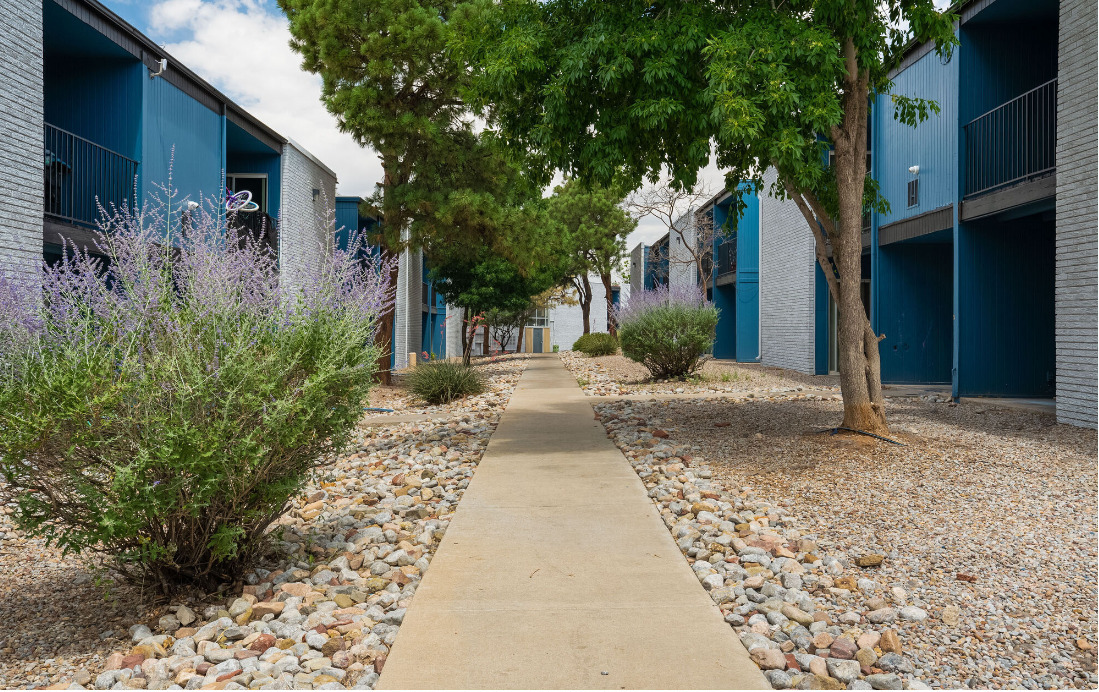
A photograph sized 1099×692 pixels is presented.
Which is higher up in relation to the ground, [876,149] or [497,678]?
[876,149]

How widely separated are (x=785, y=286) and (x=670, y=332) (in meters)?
6.40

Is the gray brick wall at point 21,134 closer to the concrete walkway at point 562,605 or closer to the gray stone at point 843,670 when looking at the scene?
the concrete walkway at point 562,605

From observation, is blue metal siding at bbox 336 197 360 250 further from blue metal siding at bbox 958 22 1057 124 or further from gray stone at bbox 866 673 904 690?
gray stone at bbox 866 673 904 690

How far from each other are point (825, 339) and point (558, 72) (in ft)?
39.5

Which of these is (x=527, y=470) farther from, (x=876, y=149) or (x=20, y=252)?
(x=876, y=149)

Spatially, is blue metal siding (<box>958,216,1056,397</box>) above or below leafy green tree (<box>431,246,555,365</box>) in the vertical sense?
below

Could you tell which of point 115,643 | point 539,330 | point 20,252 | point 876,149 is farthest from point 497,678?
point 539,330

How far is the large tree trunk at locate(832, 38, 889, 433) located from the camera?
6883mm

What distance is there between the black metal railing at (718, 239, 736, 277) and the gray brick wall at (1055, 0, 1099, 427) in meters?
15.8

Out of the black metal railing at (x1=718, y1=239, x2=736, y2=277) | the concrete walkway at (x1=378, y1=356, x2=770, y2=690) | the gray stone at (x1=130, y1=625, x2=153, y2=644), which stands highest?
the black metal railing at (x1=718, y1=239, x2=736, y2=277)

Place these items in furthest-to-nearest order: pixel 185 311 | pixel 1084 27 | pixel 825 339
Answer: pixel 825 339, pixel 1084 27, pixel 185 311

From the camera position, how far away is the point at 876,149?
46.1 feet

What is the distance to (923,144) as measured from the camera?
1252cm

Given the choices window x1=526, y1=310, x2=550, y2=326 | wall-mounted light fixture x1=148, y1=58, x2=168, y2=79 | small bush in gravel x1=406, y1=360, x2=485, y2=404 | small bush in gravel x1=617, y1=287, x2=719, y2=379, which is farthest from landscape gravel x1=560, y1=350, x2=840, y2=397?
window x1=526, y1=310, x2=550, y2=326
